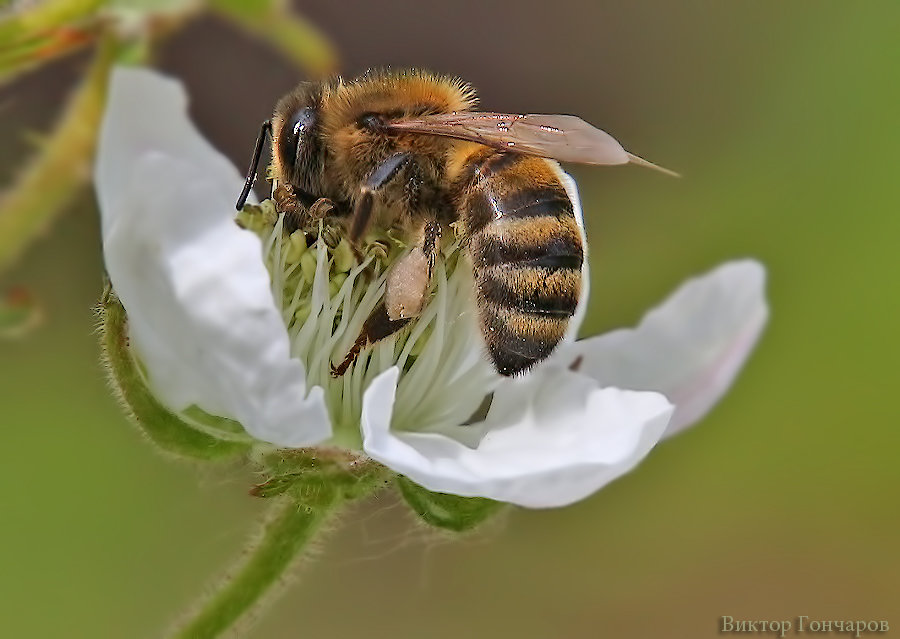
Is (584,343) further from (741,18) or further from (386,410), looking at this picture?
(741,18)

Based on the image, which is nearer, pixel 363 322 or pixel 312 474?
pixel 312 474

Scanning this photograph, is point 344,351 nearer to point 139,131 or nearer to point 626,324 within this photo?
point 139,131

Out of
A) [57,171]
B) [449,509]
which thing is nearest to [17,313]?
[57,171]

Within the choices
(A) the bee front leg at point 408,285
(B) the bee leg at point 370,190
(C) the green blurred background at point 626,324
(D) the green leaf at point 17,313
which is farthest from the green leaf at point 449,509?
(C) the green blurred background at point 626,324

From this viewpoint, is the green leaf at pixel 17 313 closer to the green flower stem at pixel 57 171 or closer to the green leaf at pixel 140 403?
the green flower stem at pixel 57 171

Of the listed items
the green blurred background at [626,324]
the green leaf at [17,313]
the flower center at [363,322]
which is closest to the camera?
the flower center at [363,322]
